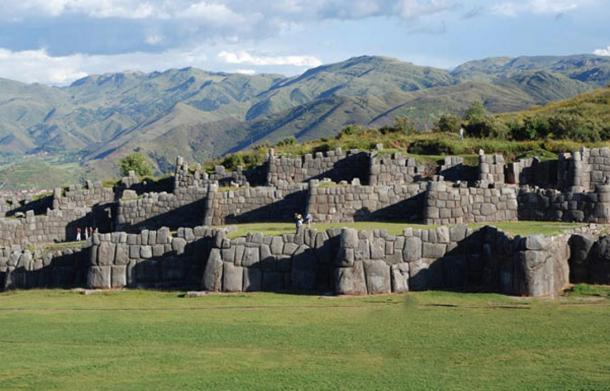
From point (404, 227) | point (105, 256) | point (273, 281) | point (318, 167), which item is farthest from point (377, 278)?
point (318, 167)

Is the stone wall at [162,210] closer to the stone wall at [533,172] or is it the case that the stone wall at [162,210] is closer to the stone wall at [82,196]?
the stone wall at [82,196]

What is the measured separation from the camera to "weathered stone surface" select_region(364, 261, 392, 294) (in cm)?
1956

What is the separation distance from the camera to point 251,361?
1374 cm

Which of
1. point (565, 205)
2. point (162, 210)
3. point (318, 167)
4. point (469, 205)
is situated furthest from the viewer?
point (318, 167)

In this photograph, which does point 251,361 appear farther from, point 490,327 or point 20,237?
point 20,237

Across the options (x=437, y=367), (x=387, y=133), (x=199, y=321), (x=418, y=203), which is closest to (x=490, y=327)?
(x=437, y=367)

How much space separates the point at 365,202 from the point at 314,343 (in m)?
16.0

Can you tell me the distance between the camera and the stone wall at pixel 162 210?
118ft

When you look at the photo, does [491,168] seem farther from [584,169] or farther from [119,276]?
[119,276]

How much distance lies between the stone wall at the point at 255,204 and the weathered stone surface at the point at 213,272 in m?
11.8

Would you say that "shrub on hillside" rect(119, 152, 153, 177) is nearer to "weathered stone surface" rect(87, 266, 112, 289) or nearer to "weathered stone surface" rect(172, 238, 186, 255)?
"weathered stone surface" rect(87, 266, 112, 289)

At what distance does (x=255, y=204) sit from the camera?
110ft

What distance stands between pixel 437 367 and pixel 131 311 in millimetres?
8430

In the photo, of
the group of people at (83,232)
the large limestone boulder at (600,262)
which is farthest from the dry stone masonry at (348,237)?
the group of people at (83,232)
